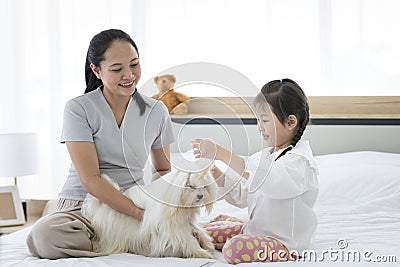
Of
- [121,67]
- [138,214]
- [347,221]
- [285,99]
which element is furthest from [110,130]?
[347,221]

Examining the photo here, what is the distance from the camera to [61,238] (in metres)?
1.75

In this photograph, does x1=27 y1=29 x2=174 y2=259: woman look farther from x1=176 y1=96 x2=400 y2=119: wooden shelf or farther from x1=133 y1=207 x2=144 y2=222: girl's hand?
x1=176 y1=96 x2=400 y2=119: wooden shelf

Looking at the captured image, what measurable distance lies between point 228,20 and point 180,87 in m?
1.57

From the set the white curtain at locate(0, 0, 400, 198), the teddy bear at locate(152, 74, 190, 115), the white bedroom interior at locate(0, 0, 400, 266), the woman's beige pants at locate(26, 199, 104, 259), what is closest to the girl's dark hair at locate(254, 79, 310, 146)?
the teddy bear at locate(152, 74, 190, 115)

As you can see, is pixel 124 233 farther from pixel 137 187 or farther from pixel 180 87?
pixel 180 87

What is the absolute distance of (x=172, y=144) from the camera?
1.77 metres

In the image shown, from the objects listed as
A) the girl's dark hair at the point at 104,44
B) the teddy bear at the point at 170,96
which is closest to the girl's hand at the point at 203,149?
the teddy bear at the point at 170,96

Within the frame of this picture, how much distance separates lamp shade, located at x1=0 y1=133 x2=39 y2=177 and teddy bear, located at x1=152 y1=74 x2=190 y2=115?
1397mm

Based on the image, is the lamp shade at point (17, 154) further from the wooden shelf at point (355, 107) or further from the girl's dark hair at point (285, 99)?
the girl's dark hair at point (285, 99)

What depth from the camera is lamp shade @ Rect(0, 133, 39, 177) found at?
3.02 metres

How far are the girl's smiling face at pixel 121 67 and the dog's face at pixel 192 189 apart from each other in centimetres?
39

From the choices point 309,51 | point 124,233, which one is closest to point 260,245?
point 124,233

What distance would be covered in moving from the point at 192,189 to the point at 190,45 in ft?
5.80

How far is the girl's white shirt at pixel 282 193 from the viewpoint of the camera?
169cm
